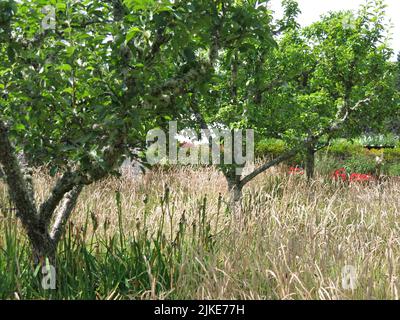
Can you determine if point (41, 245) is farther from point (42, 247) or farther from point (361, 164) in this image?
point (361, 164)

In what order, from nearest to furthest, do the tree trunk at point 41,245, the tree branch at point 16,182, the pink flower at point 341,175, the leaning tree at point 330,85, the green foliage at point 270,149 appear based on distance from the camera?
the tree branch at point 16,182
the tree trunk at point 41,245
the leaning tree at point 330,85
the pink flower at point 341,175
the green foliage at point 270,149

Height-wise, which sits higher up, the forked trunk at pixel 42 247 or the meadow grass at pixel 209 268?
the forked trunk at pixel 42 247

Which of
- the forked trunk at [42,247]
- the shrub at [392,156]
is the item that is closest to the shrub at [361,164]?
the shrub at [392,156]

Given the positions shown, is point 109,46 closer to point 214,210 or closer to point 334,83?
point 214,210

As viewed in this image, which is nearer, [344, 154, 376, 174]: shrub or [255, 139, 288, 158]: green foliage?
[255, 139, 288, 158]: green foliage

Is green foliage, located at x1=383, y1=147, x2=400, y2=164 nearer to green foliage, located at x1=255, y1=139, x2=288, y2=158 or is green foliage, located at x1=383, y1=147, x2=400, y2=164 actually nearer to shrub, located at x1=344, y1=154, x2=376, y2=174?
shrub, located at x1=344, y1=154, x2=376, y2=174

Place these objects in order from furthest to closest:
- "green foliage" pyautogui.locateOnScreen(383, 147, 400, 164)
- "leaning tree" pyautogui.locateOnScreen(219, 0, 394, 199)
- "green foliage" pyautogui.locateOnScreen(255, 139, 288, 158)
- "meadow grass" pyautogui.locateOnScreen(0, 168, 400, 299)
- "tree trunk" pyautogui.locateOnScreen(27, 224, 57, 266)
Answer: "green foliage" pyautogui.locateOnScreen(383, 147, 400, 164), "green foliage" pyautogui.locateOnScreen(255, 139, 288, 158), "leaning tree" pyautogui.locateOnScreen(219, 0, 394, 199), "tree trunk" pyautogui.locateOnScreen(27, 224, 57, 266), "meadow grass" pyautogui.locateOnScreen(0, 168, 400, 299)

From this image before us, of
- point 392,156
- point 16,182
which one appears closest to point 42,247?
point 16,182

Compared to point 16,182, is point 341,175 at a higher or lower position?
lower

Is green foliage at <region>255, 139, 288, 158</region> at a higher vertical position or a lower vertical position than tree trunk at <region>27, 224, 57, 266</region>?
higher

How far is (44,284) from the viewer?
363cm

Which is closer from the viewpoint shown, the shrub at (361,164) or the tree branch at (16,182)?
the tree branch at (16,182)

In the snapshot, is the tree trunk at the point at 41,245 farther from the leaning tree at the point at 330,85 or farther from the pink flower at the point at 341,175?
the pink flower at the point at 341,175

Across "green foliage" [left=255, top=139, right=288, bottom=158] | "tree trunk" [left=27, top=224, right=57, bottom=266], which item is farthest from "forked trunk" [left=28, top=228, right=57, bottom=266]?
"green foliage" [left=255, top=139, right=288, bottom=158]
